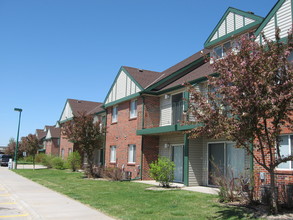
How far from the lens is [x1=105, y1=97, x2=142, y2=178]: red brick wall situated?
21.7 metres

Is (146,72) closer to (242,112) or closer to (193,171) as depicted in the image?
(193,171)

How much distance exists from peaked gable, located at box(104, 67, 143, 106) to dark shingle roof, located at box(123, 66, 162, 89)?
0.84 ft

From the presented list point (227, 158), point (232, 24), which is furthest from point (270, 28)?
point (227, 158)

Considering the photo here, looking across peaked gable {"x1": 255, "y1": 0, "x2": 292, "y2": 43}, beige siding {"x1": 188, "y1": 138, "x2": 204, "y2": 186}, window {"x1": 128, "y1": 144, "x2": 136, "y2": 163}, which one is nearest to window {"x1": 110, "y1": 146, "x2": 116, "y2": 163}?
window {"x1": 128, "y1": 144, "x2": 136, "y2": 163}

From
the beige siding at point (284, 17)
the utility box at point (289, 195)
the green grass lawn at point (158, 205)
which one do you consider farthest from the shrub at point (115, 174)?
the beige siding at point (284, 17)

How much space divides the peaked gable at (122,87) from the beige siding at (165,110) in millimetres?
1903

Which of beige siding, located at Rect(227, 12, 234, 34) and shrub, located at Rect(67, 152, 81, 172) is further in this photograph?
shrub, located at Rect(67, 152, 81, 172)

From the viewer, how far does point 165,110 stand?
20750mm

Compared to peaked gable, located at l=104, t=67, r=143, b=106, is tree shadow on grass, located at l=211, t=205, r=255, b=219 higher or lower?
lower

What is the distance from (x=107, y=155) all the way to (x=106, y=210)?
17.1 m

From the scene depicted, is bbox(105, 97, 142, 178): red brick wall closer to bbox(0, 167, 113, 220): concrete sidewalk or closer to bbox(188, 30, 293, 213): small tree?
bbox(0, 167, 113, 220): concrete sidewalk

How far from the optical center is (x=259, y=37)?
13594mm

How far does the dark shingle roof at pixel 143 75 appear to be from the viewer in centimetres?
2298

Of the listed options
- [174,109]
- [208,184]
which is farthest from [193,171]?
[174,109]
